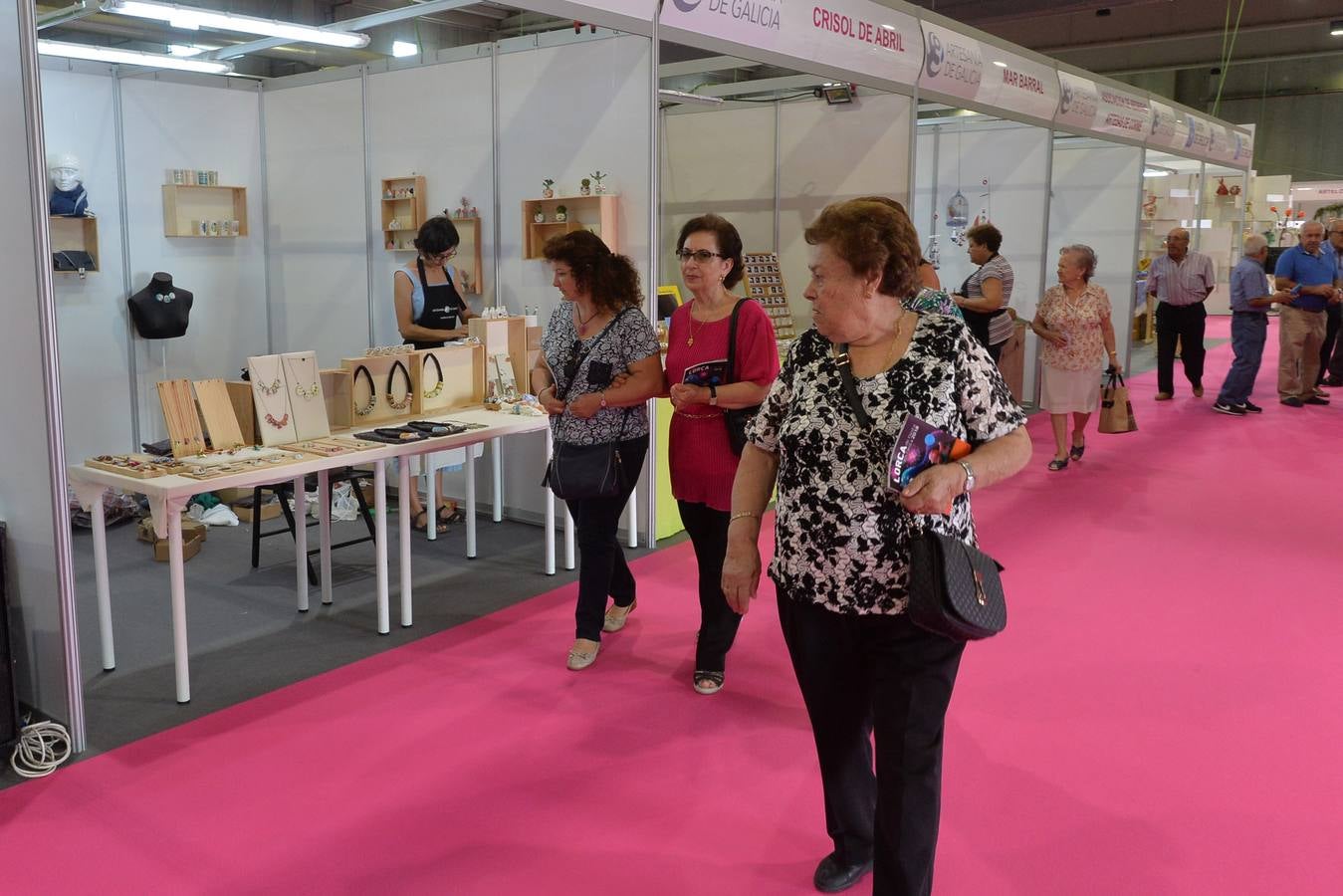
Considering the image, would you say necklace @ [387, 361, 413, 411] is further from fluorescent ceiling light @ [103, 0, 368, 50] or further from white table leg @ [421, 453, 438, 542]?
fluorescent ceiling light @ [103, 0, 368, 50]

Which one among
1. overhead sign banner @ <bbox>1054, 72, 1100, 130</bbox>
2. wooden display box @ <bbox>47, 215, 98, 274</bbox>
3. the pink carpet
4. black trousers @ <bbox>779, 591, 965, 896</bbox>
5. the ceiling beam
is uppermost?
overhead sign banner @ <bbox>1054, 72, 1100, 130</bbox>

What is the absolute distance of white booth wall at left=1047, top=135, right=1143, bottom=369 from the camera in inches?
461

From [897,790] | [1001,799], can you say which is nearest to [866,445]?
[897,790]

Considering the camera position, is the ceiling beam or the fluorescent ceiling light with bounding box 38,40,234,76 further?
the fluorescent ceiling light with bounding box 38,40,234,76

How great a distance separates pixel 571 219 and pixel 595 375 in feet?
7.25

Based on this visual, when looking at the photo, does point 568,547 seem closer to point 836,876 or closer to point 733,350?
point 733,350

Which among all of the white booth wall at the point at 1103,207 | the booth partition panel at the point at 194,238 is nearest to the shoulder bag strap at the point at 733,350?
the booth partition panel at the point at 194,238

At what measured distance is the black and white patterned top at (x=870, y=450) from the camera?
7.00 feet

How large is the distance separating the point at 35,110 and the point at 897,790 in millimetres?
2883

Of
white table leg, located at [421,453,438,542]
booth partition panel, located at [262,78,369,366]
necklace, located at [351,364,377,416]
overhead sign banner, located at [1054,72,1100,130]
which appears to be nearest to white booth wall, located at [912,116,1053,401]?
overhead sign banner, located at [1054,72,1100,130]

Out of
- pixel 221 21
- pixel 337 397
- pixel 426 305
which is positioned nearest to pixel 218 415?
pixel 337 397

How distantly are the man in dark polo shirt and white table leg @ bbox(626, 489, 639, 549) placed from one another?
7526 mm

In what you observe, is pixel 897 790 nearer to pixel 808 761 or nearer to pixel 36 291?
pixel 808 761

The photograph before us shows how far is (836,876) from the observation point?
8.70 feet
